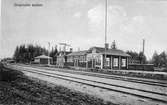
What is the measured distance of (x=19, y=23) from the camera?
7.75m

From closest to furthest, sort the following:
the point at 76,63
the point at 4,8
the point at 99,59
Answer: the point at 4,8
the point at 99,59
the point at 76,63

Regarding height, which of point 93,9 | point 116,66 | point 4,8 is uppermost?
point 93,9

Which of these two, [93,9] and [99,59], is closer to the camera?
[93,9]

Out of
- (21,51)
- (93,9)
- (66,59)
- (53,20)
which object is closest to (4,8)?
(53,20)

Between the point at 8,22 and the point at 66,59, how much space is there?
1571 inches

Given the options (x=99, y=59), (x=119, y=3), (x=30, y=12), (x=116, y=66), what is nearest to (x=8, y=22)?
(x=30, y=12)

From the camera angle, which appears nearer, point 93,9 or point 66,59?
point 93,9

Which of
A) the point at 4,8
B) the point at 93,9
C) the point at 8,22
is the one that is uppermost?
the point at 93,9

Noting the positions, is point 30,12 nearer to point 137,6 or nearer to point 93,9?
point 93,9

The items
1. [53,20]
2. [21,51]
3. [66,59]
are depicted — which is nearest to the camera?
[53,20]

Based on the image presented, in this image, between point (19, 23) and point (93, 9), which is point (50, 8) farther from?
point (93, 9)

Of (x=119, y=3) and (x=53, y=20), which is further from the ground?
(x=119, y=3)

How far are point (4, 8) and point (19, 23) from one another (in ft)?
3.70

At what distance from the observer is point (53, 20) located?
8289 millimetres
